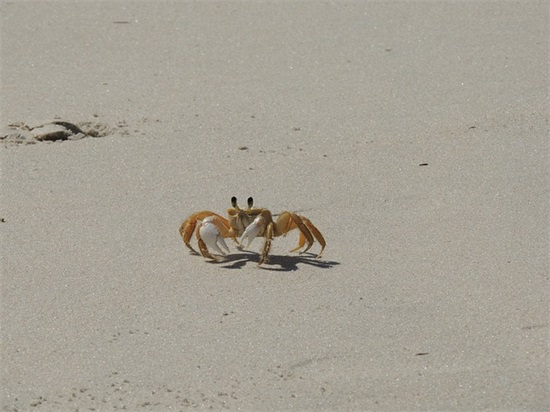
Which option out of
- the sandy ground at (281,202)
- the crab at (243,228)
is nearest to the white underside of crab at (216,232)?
the crab at (243,228)

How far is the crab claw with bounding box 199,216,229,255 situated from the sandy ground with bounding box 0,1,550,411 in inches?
4.0

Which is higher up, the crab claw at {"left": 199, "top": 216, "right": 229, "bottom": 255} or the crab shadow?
the crab claw at {"left": 199, "top": 216, "right": 229, "bottom": 255}

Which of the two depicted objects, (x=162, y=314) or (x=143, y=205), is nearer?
(x=162, y=314)

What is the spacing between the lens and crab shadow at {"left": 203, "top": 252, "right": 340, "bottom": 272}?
616cm

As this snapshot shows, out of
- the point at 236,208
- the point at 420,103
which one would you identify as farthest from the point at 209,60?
the point at 236,208

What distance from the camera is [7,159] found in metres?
7.36

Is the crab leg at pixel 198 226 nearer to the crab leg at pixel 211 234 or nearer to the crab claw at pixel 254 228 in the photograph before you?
the crab leg at pixel 211 234

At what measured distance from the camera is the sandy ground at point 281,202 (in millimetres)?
5125

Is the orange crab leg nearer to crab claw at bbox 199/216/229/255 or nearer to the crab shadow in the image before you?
the crab shadow

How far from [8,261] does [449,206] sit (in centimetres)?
219

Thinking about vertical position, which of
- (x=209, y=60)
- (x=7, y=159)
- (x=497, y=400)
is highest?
(x=209, y=60)

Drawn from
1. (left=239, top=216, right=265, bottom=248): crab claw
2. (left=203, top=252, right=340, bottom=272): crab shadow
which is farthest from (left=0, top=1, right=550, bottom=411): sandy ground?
(left=239, top=216, right=265, bottom=248): crab claw

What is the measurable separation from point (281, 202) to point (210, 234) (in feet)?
2.90

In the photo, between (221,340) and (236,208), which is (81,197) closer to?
(236,208)
